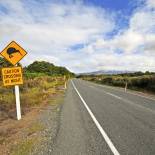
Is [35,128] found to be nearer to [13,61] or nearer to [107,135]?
[107,135]

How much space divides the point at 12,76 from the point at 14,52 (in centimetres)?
107

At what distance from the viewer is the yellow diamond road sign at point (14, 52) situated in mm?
9852

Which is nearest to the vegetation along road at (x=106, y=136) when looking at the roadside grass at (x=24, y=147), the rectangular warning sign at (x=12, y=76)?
the roadside grass at (x=24, y=147)

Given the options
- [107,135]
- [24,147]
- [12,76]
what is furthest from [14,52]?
[107,135]

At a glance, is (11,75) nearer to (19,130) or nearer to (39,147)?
(19,130)

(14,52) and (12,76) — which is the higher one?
(14,52)

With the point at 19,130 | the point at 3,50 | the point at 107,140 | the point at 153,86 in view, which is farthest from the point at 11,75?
the point at 153,86

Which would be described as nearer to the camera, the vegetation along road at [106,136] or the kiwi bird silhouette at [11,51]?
the vegetation along road at [106,136]

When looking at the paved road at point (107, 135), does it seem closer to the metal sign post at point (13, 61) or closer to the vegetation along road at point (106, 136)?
the vegetation along road at point (106, 136)

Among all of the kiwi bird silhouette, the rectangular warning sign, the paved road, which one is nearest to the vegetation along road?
the paved road

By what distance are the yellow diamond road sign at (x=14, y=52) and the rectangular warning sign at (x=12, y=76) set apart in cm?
32

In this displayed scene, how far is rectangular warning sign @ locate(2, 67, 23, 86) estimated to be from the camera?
975 centimetres

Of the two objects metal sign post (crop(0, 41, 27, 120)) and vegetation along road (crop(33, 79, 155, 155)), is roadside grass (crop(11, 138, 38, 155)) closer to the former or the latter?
vegetation along road (crop(33, 79, 155, 155))

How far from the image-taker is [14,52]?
9.98 metres
